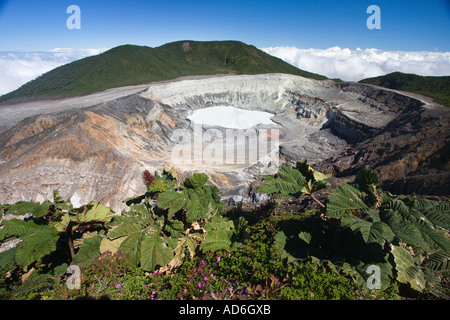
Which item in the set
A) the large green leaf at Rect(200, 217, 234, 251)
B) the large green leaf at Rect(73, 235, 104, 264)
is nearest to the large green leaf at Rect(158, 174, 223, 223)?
the large green leaf at Rect(200, 217, 234, 251)

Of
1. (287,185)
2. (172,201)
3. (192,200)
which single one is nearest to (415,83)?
(287,185)

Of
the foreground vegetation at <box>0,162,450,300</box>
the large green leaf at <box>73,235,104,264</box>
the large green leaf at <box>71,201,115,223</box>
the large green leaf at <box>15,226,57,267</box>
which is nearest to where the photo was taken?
the foreground vegetation at <box>0,162,450,300</box>

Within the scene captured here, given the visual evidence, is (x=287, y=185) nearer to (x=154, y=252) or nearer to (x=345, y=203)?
(x=345, y=203)

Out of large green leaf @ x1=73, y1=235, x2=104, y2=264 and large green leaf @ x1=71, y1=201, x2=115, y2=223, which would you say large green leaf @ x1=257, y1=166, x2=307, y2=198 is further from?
large green leaf @ x1=71, y1=201, x2=115, y2=223

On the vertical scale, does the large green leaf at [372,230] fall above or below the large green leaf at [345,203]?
below

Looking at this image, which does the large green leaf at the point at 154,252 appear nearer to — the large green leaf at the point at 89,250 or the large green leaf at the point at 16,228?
the large green leaf at the point at 89,250

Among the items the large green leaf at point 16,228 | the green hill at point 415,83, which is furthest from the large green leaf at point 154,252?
the green hill at point 415,83
